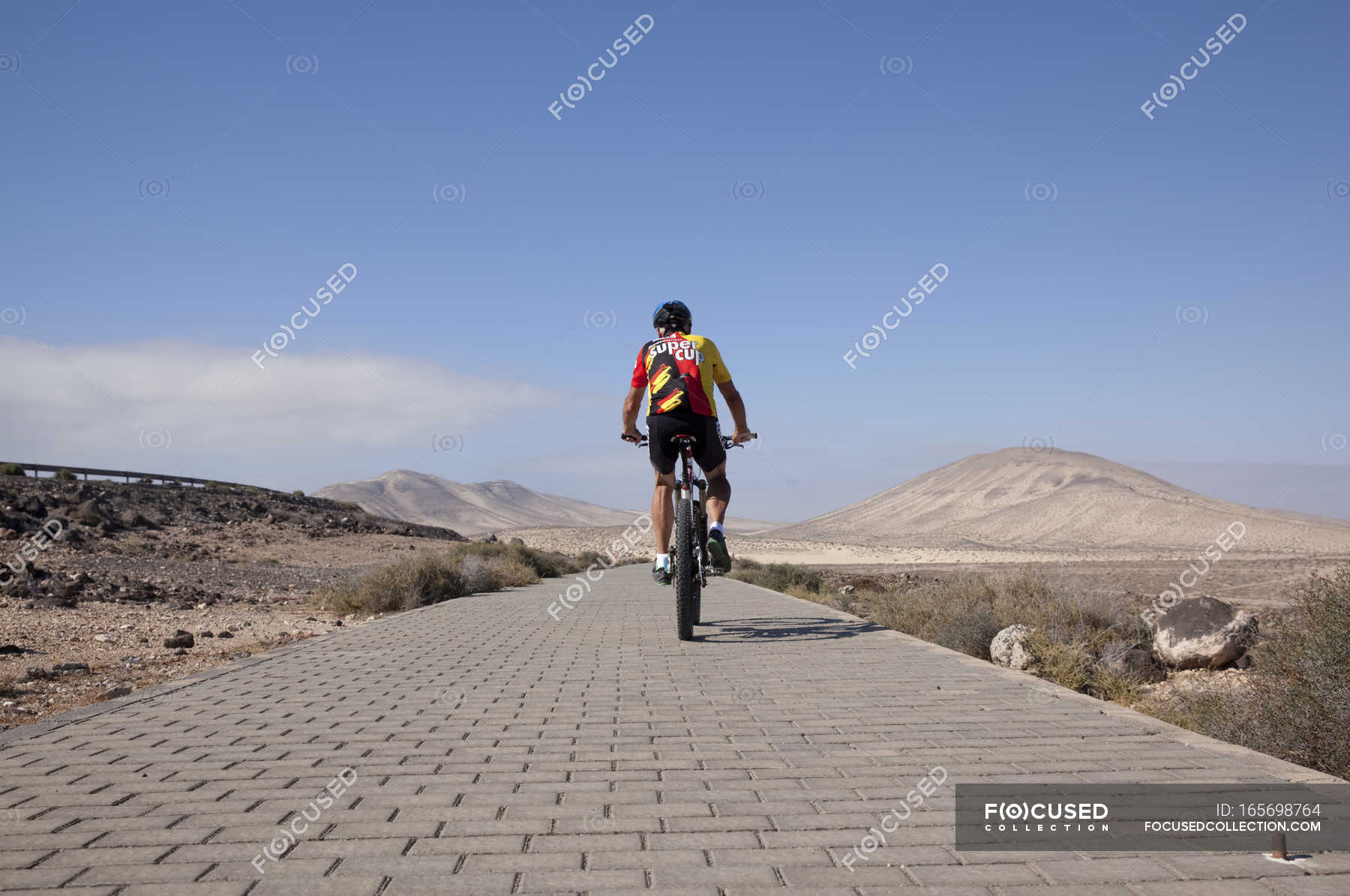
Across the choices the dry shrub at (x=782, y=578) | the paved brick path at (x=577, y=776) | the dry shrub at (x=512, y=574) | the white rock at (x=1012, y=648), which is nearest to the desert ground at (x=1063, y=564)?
the white rock at (x=1012, y=648)

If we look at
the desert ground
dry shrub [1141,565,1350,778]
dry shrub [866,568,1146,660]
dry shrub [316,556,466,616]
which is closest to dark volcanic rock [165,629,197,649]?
dry shrub [316,556,466,616]

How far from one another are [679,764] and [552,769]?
54 centimetres

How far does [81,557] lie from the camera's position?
20609 mm

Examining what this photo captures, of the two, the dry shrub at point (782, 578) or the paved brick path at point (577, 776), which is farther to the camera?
the dry shrub at point (782, 578)

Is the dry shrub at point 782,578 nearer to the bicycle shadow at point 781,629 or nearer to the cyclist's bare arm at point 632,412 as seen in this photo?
the bicycle shadow at point 781,629

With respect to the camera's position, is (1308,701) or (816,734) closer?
(816,734)

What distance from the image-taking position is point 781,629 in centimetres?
945

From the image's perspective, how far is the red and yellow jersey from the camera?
812 cm

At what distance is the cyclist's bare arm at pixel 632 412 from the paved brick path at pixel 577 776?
2450mm

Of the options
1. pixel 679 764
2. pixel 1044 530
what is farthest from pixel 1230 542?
pixel 679 764

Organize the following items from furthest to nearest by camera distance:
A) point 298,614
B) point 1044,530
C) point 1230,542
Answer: point 1044,530 → point 1230,542 → point 298,614

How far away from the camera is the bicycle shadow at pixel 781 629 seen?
8672mm

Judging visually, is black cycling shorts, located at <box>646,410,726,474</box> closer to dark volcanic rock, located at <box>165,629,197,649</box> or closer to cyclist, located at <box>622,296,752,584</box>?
cyclist, located at <box>622,296,752,584</box>

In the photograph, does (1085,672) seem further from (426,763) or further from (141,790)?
(141,790)
